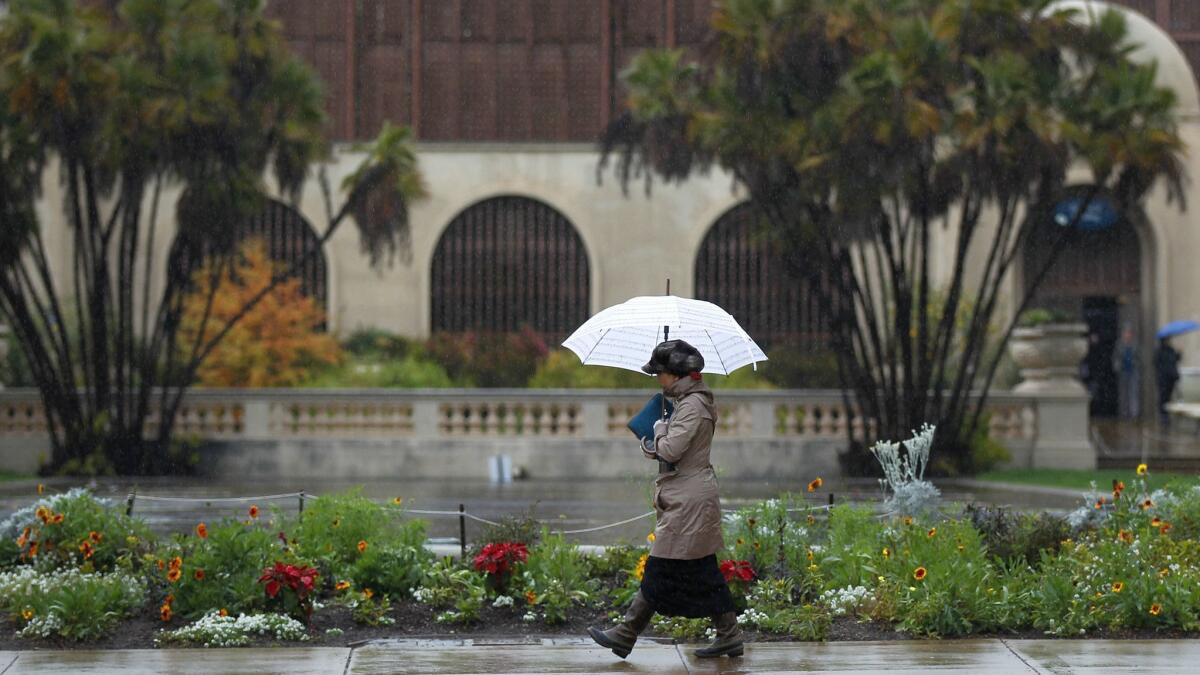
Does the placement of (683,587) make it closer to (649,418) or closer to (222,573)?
(649,418)

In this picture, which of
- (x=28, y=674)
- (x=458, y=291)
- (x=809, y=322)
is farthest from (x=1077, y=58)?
(x=28, y=674)

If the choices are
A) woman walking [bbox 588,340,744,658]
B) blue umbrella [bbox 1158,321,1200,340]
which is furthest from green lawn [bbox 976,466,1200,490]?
woman walking [bbox 588,340,744,658]

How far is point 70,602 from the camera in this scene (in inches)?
371

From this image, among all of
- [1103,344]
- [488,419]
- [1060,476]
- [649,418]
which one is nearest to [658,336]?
[649,418]

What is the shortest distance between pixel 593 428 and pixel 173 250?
7191 millimetres

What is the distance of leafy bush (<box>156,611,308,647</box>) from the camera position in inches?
368

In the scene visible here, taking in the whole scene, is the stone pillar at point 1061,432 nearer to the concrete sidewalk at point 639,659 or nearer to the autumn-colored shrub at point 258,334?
the autumn-colored shrub at point 258,334

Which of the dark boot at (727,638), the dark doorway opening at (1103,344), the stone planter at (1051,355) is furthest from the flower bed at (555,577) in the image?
the dark doorway opening at (1103,344)

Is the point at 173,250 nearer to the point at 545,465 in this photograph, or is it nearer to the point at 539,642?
the point at 545,465

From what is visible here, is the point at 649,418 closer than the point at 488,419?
Yes

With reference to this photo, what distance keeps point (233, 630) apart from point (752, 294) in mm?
27940

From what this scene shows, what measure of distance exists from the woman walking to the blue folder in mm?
58

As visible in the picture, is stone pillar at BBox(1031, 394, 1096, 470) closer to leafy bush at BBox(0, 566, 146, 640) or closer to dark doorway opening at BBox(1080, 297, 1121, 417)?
dark doorway opening at BBox(1080, 297, 1121, 417)

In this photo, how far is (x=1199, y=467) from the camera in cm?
2494
